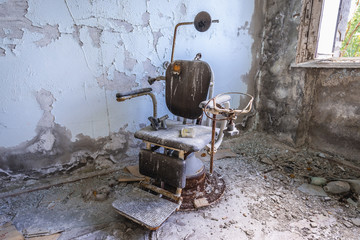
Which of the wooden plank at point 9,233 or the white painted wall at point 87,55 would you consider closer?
the wooden plank at point 9,233

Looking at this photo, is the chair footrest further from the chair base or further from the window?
the window

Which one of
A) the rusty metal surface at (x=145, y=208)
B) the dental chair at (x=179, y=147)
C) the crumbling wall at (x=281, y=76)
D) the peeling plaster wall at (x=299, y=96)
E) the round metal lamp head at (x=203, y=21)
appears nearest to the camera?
the rusty metal surface at (x=145, y=208)

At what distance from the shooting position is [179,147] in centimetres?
151

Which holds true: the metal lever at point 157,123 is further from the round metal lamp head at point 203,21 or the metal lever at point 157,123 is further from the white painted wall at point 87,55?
the round metal lamp head at point 203,21

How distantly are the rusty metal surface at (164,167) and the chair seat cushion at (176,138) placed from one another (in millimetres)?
114

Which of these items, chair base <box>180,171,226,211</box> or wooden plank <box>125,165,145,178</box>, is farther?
wooden plank <box>125,165,145,178</box>

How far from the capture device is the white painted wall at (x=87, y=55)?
1.74 m

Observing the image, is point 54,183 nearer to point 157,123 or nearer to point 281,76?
point 157,123

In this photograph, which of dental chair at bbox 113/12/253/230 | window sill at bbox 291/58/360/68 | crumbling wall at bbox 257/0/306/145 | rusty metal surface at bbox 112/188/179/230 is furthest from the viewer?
crumbling wall at bbox 257/0/306/145

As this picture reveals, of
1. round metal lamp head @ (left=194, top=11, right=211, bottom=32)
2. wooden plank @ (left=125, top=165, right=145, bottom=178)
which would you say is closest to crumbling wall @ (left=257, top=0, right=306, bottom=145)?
round metal lamp head @ (left=194, top=11, right=211, bottom=32)

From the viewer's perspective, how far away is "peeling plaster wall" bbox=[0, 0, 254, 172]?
1.75 meters

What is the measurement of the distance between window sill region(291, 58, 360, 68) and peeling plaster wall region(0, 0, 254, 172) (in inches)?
47.3

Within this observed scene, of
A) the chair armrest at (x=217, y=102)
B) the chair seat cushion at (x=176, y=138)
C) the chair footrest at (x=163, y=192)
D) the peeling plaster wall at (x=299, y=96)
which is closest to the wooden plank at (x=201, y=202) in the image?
the chair footrest at (x=163, y=192)

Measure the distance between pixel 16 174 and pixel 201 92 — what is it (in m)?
1.81
